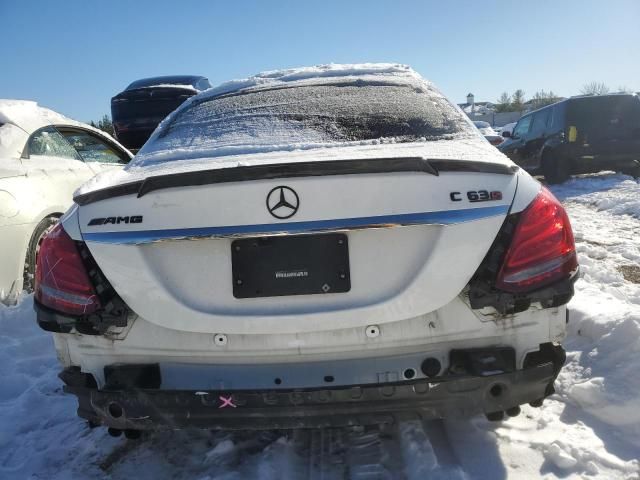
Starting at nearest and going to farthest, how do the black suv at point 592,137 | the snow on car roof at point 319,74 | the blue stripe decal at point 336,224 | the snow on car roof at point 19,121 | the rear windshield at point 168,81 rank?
the blue stripe decal at point 336,224, the snow on car roof at point 319,74, the snow on car roof at point 19,121, the black suv at point 592,137, the rear windshield at point 168,81

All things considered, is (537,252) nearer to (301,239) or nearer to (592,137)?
(301,239)

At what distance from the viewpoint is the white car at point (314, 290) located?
70.4 inches

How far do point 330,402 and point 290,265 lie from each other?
495 mm

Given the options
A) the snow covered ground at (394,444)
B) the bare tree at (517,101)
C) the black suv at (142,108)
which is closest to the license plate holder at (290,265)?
the snow covered ground at (394,444)

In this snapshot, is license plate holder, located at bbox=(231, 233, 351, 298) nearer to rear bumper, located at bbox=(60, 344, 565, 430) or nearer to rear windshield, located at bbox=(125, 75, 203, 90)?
rear bumper, located at bbox=(60, 344, 565, 430)

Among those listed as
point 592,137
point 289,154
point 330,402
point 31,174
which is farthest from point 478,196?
→ point 592,137

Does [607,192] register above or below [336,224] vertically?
below

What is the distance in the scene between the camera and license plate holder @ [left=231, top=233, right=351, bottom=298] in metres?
1.82

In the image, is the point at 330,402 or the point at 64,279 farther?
the point at 64,279

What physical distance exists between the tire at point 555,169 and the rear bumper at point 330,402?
962 cm

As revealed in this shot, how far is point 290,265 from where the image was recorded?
1.83 metres

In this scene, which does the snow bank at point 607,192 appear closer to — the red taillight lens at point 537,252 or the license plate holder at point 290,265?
the red taillight lens at point 537,252

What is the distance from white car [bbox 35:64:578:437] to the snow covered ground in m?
0.35

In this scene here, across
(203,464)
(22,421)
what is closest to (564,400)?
(203,464)
